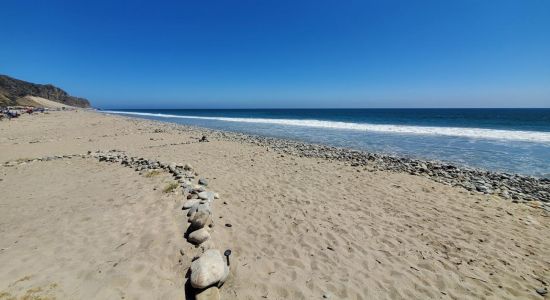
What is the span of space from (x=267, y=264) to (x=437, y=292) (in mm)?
2404

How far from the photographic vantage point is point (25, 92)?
82062mm

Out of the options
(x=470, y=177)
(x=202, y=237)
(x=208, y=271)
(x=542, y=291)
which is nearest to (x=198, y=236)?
(x=202, y=237)

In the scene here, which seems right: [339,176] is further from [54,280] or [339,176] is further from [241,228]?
[54,280]

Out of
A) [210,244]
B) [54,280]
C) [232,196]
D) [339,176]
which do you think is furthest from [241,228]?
[339,176]

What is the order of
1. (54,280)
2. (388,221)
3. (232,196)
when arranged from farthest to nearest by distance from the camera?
(232,196) → (388,221) → (54,280)

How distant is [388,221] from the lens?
5.39 meters

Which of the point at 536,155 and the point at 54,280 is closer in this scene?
the point at 54,280

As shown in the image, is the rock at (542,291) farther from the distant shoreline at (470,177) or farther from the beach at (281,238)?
the distant shoreline at (470,177)

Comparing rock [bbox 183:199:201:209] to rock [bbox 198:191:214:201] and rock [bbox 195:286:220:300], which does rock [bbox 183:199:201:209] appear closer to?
rock [bbox 198:191:214:201]

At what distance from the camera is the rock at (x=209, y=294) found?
3162 mm

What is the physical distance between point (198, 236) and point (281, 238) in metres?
1.51

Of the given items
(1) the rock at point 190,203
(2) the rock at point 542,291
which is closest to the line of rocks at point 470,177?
(2) the rock at point 542,291

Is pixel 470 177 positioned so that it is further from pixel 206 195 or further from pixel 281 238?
pixel 206 195

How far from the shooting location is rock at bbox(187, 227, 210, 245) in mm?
4344
